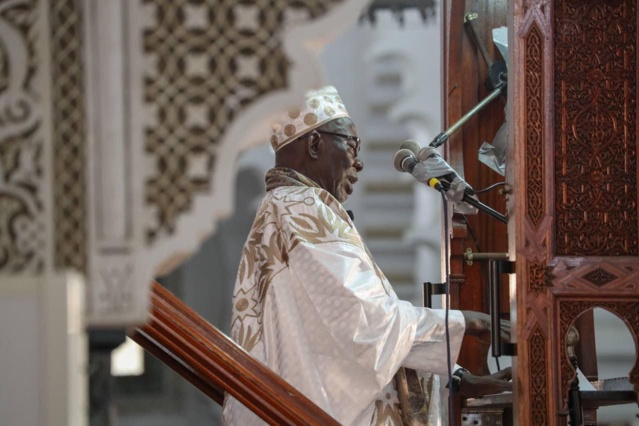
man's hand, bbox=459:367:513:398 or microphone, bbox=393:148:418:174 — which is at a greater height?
microphone, bbox=393:148:418:174

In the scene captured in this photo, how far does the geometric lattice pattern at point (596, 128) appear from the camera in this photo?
5.19 m

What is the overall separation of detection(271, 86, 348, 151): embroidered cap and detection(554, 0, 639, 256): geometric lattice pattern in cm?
113

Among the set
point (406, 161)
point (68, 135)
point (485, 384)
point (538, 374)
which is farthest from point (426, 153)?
point (68, 135)

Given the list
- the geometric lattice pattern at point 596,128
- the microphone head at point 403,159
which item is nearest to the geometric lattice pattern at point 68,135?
the geometric lattice pattern at point 596,128

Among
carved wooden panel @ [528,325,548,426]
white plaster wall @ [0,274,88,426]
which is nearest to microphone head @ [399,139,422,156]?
Answer: carved wooden panel @ [528,325,548,426]

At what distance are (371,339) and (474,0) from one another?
193 centimetres

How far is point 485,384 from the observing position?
562cm

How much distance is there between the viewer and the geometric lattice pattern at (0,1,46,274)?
2910mm

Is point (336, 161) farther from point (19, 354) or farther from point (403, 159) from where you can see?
point (19, 354)

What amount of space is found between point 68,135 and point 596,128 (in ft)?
8.99

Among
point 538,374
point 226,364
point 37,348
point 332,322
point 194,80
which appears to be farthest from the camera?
point 332,322

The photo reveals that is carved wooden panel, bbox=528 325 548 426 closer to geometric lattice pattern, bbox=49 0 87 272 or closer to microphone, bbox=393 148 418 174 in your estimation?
microphone, bbox=393 148 418 174

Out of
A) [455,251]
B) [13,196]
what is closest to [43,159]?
[13,196]

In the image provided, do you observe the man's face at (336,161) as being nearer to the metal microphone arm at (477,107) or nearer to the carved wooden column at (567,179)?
the metal microphone arm at (477,107)
